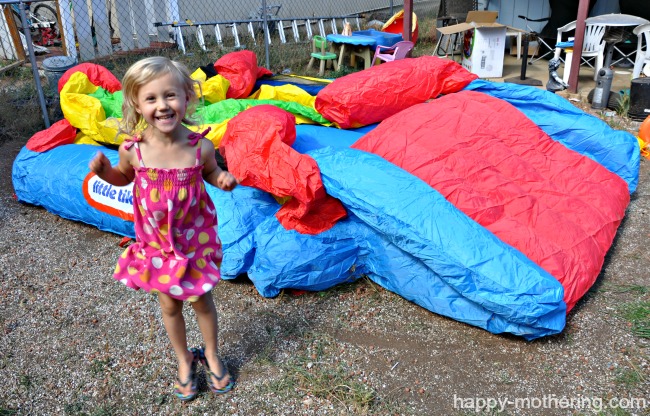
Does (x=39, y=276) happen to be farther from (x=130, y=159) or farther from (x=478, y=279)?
(x=478, y=279)

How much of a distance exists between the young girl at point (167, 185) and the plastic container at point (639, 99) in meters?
4.94

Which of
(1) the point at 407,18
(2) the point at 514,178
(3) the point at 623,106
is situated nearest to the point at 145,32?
(1) the point at 407,18

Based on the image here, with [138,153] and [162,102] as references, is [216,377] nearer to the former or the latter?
[138,153]

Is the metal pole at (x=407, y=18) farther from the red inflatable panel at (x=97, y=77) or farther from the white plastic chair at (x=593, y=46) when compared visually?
the red inflatable panel at (x=97, y=77)

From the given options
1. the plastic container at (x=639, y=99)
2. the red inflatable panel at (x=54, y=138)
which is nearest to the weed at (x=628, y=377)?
the red inflatable panel at (x=54, y=138)

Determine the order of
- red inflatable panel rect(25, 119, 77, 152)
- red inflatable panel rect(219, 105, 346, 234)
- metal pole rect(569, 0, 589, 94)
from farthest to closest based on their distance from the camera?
metal pole rect(569, 0, 589, 94)
red inflatable panel rect(25, 119, 77, 152)
red inflatable panel rect(219, 105, 346, 234)

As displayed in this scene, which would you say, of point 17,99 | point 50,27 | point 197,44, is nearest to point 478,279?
point 17,99

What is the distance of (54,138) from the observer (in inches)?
149

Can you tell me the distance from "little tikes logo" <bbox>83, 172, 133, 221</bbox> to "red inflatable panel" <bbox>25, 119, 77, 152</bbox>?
0.57 meters

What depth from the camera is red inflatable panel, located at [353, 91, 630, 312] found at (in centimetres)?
261

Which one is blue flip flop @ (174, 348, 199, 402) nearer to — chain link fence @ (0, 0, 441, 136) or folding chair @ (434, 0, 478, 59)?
chain link fence @ (0, 0, 441, 136)

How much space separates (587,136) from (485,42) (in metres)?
3.81

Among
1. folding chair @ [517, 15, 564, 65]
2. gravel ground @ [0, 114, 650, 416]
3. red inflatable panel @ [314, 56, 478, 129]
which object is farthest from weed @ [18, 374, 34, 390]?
folding chair @ [517, 15, 564, 65]

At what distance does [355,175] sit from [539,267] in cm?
91
